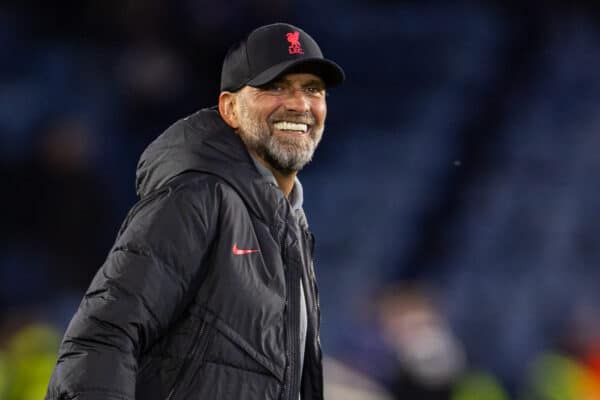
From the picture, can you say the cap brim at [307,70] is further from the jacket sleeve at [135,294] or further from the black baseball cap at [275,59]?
the jacket sleeve at [135,294]

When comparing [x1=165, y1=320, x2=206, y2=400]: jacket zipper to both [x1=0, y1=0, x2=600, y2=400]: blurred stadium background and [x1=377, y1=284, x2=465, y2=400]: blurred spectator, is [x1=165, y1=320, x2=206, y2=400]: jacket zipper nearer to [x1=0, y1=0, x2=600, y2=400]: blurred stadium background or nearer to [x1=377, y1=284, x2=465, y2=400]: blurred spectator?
[x1=377, y1=284, x2=465, y2=400]: blurred spectator

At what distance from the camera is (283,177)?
206 cm

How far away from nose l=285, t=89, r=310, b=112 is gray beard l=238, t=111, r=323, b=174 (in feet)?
0.19

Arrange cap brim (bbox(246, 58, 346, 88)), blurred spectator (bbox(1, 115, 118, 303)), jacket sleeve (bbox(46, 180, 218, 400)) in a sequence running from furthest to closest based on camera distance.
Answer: blurred spectator (bbox(1, 115, 118, 303)) → cap brim (bbox(246, 58, 346, 88)) → jacket sleeve (bbox(46, 180, 218, 400))

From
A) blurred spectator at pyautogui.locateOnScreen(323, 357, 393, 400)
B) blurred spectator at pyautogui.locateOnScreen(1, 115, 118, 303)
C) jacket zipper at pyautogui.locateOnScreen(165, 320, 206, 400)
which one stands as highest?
jacket zipper at pyautogui.locateOnScreen(165, 320, 206, 400)

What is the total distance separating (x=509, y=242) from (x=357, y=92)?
134 centimetres

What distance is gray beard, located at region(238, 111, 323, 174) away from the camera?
6.53 ft

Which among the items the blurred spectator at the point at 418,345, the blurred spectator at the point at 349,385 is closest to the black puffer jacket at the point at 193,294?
the blurred spectator at the point at 418,345

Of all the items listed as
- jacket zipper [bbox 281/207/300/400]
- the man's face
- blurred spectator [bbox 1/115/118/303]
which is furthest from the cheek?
blurred spectator [bbox 1/115/118/303]

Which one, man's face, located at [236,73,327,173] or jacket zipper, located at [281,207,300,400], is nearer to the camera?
jacket zipper, located at [281,207,300,400]

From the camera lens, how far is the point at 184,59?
20.0ft

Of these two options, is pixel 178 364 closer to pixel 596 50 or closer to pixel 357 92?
pixel 357 92

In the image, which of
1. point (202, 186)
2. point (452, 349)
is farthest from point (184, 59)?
point (202, 186)

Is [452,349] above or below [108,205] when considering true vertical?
below
